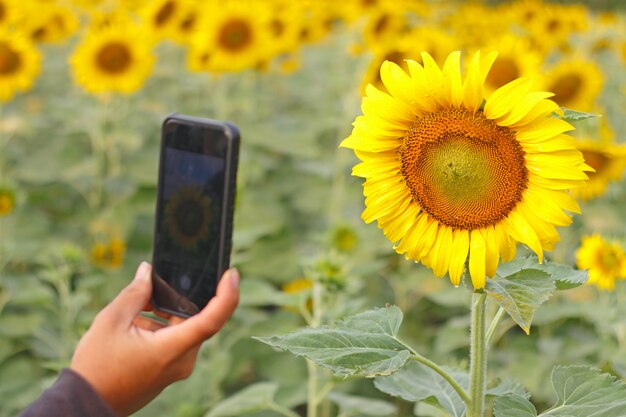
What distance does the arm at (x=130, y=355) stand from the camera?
891 millimetres

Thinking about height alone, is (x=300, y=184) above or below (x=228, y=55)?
below

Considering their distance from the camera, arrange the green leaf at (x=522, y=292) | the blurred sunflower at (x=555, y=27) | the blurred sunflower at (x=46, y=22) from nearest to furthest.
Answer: the green leaf at (x=522, y=292)
the blurred sunflower at (x=46, y=22)
the blurred sunflower at (x=555, y=27)

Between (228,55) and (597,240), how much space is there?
155 cm

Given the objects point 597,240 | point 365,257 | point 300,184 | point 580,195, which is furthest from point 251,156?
point 597,240

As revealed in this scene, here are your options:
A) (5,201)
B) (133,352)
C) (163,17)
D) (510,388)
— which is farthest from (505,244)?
(163,17)

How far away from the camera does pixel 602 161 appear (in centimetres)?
201

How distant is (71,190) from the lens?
295 centimetres

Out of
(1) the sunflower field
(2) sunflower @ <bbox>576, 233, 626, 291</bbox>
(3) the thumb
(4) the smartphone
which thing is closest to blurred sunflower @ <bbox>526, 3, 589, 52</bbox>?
(1) the sunflower field

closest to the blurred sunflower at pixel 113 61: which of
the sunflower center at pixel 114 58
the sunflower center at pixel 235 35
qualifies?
the sunflower center at pixel 114 58

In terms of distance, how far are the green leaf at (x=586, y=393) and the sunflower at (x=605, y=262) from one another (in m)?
0.74

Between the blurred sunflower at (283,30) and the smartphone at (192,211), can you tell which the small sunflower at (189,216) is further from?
the blurred sunflower at (283,30)

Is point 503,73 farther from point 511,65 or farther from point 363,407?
point 363,407

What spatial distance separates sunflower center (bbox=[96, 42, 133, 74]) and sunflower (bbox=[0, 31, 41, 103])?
8.7 inches

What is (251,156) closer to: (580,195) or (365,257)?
(365,257)
